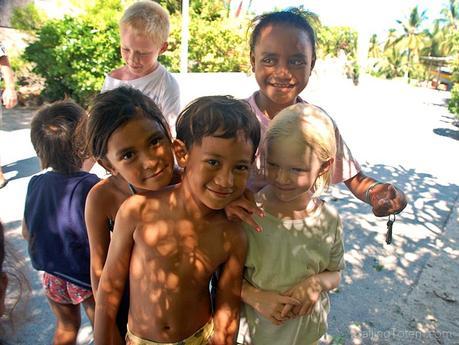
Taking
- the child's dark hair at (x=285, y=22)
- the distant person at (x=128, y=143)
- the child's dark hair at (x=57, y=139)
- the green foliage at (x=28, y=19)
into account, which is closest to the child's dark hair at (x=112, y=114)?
the distant person at (x=128, y=143)

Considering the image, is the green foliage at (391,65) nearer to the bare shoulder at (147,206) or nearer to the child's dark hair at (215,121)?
the child's dark hair at (215,121)

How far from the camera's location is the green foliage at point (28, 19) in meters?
10.9

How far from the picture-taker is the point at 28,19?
35.9 ft

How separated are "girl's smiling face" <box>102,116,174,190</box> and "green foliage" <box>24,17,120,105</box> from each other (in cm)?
772

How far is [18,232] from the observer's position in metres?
4.04

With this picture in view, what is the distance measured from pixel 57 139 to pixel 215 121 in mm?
1063

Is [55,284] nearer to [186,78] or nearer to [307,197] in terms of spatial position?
[307,197]

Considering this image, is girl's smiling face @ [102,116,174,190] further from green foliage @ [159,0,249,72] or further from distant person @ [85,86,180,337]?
green foliage @ [159,0,249,72]

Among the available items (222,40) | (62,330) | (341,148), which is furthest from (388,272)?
(222,40)

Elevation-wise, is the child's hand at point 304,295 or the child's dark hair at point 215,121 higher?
the child's dark hair at point 215,121

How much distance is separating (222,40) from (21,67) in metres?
6.57

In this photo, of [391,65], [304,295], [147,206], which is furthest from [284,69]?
[391,65]

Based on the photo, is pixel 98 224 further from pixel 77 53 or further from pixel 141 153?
pixel 77 53

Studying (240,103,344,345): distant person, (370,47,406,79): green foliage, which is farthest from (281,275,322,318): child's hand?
(370,47,406,79): green foliage
